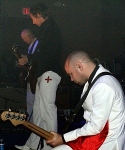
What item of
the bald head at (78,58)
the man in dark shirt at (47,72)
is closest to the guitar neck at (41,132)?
the bald head at (78,58)

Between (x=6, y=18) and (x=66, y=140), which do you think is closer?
(x=66, y=140)

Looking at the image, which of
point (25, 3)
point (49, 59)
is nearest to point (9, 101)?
point (49, 59)

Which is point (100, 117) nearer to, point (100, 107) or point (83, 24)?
point (100, 107)

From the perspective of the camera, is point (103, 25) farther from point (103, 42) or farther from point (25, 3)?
point (25, 3)

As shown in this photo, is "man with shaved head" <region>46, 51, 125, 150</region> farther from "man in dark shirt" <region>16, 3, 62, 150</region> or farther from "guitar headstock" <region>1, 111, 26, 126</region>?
"man in dark shirt" <region>16, 3, 62, 150</region>

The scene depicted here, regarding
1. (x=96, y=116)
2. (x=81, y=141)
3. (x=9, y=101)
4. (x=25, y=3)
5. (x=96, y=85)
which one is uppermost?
(x=25, y=3)

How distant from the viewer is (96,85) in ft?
11.1

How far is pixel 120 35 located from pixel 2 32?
2991 millimetres

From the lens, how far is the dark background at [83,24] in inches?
431

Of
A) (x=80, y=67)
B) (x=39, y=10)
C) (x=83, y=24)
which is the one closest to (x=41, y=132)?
(x=80, y=67)

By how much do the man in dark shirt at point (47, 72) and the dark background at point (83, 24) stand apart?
18.5ft

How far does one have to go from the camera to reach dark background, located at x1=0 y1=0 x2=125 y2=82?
1094 centimetres

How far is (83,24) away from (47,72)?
6.17 metres

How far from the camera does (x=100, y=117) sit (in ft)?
10.8
